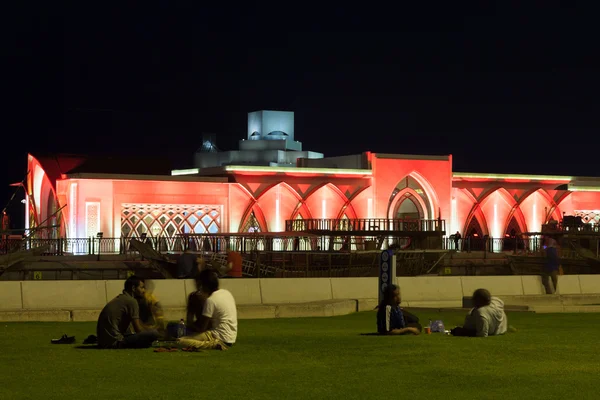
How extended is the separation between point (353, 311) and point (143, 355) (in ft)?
34.6

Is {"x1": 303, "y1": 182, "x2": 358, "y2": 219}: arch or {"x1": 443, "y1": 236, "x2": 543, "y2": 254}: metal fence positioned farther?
{"x1": 303, "y1": 182, "x2": 358, "y2": 219}: arch

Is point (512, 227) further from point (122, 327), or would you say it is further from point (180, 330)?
point (122, 327)

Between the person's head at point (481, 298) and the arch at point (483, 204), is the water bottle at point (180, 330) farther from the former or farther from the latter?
the arch at point (483, 204)

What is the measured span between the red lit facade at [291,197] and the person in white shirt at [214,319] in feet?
119

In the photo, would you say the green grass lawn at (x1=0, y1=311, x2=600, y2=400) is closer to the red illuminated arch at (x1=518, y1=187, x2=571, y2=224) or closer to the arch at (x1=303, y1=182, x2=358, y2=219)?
the arch at (x1=303, y1=182, x2=358, y2=219)

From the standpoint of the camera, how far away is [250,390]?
10953 millimetres

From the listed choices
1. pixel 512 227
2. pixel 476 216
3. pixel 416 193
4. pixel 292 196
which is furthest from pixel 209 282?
pixel 512 227

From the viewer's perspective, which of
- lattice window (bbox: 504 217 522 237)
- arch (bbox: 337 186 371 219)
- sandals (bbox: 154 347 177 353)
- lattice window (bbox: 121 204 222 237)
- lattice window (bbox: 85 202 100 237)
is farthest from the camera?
lattice window (bbox: 504 217 522 237)

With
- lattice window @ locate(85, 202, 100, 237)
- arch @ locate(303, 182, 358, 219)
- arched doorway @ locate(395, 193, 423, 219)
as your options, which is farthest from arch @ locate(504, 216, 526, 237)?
lattice window @ locate(85, 202, 100, 237)

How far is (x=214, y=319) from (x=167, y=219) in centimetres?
4006

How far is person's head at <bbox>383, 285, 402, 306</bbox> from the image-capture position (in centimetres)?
1688

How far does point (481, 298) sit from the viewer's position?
1673 cm

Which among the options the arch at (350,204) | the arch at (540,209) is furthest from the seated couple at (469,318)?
the arch at (540,209)

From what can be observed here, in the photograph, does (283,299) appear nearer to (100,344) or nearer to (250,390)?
(100,344)
